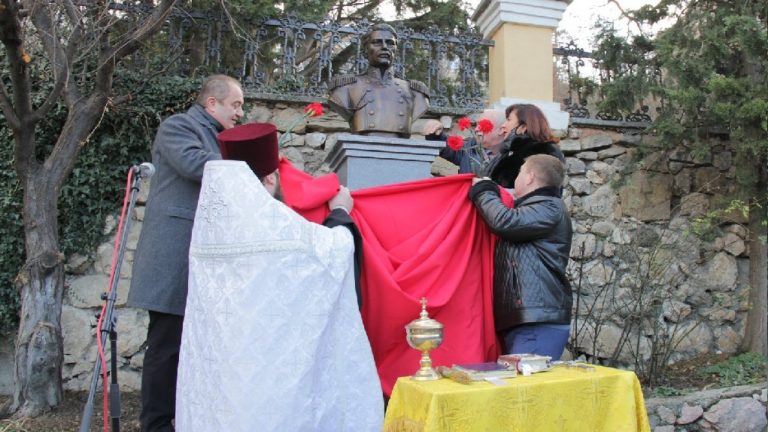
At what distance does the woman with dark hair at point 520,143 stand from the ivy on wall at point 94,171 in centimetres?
258

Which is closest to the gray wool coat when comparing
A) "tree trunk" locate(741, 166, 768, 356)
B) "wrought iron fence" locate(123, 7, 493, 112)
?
"wrought iron fence" locate(123, 7, 493, 112)

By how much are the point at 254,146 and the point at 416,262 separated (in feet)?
2.80

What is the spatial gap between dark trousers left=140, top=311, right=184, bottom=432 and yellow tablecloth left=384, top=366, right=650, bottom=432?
1.01m

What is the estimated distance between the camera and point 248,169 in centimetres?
207

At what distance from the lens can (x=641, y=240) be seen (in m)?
5.41

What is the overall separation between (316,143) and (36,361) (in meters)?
2.39

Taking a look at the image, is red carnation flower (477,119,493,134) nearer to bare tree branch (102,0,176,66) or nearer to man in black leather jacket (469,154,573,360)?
man in black leather jacket (469,154,573,360)

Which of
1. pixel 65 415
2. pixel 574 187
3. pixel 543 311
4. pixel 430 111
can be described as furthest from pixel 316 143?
pixel 543 311

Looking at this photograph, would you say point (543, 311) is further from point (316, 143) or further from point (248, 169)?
point (316, 143)

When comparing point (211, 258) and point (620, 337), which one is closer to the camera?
point (211, 258)

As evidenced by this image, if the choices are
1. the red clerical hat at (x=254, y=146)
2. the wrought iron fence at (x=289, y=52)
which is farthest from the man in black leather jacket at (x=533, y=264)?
the wrought iron fence at (x=289, y=52)

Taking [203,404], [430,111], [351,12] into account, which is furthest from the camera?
[351,12]

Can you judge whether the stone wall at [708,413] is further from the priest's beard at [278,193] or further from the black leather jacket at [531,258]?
the priest's beard at [278,193]

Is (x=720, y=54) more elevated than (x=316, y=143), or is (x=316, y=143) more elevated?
(x=720, y=54)
